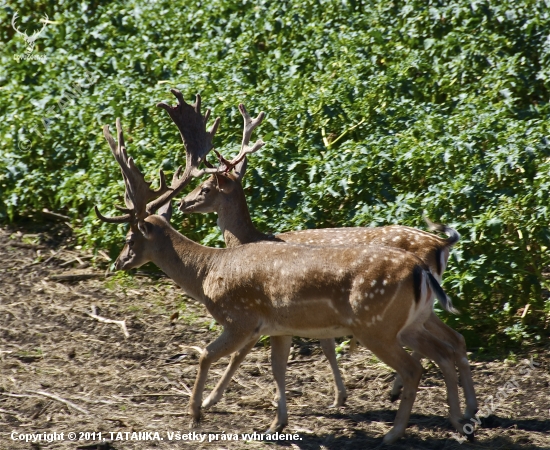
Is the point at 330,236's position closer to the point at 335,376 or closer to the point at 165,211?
the point at 335,376

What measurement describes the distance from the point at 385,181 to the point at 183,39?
442cm

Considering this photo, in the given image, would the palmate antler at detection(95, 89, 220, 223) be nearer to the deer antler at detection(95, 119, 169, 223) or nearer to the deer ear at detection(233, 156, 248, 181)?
the deer antler at detection(95, 119, 169, 223)

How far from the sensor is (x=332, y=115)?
9.02 meters

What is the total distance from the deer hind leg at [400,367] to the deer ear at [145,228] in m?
1.99

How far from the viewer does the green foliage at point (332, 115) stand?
752 centimetres

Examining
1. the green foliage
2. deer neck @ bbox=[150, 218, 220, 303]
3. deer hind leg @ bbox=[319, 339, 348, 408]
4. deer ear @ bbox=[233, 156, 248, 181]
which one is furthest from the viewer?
deer ear @ bbox=[233, 156, 248, 181]

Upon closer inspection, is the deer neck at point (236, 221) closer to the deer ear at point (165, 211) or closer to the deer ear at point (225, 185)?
the deer ear at point (225, 185)

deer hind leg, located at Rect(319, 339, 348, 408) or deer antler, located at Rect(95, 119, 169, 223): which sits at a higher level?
deer antler, located at Rect(95, 119, 169, 223)

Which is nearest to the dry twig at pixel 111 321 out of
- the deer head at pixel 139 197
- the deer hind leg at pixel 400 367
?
the deer head at pixel 139 197

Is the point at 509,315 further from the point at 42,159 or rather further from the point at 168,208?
the point at 42,159

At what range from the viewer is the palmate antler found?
7035 millimetres

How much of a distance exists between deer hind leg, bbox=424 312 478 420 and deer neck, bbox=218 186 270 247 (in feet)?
5.85

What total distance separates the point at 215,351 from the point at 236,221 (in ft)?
5.36

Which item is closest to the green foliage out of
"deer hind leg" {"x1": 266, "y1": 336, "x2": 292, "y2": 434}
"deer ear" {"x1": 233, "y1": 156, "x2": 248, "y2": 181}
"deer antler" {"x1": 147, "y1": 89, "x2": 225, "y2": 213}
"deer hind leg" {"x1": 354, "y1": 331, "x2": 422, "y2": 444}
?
"deer ear" {"x1": 233, "y1": 156, "x2": 248, "y2": 181}
